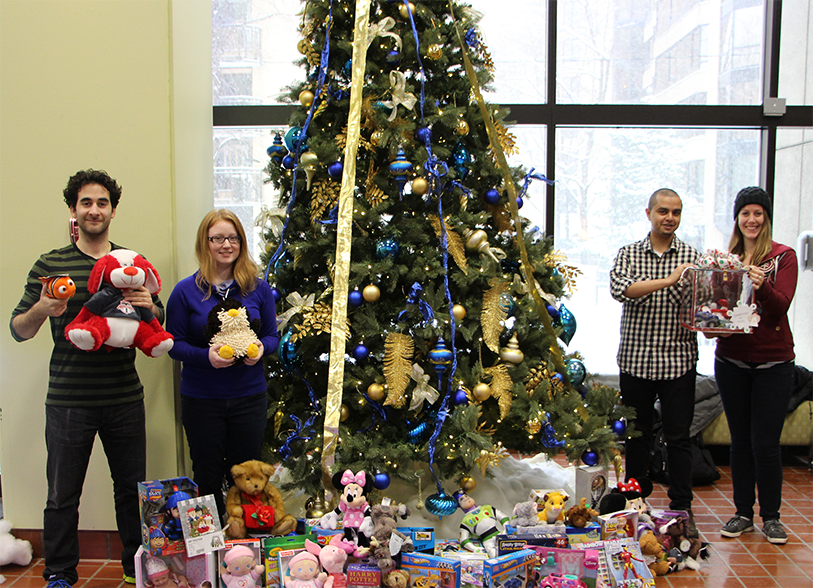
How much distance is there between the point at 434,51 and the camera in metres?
2.75

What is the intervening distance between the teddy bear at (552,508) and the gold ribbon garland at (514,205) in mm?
440

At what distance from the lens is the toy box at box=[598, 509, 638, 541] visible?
2568 millimetres

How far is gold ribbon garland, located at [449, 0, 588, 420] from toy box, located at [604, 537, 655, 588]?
602 mm

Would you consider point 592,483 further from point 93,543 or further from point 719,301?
point 93,543

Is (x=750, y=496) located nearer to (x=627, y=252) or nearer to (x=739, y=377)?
(x=739, y=377)

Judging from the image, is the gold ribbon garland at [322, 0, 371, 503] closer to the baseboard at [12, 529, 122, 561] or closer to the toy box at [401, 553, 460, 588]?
the toy box at [401, 553, 460, 588]

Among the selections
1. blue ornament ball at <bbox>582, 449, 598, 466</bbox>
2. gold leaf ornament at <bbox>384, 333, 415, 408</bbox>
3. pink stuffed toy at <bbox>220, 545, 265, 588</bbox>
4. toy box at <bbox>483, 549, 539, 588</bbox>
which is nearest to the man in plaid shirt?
blue ornament ball at <bbox>582, 449, 598, 466</bbox>

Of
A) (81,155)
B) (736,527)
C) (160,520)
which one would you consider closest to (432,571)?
(160,520)

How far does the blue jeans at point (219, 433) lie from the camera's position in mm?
2463

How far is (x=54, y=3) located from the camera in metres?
2.73

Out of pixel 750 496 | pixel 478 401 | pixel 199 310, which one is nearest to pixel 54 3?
pixel 199 310

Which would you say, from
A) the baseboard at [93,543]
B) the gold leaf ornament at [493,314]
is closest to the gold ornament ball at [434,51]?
the gold leaf ornament at [493,314]

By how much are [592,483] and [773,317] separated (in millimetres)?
1157

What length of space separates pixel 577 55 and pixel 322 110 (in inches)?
97.7
